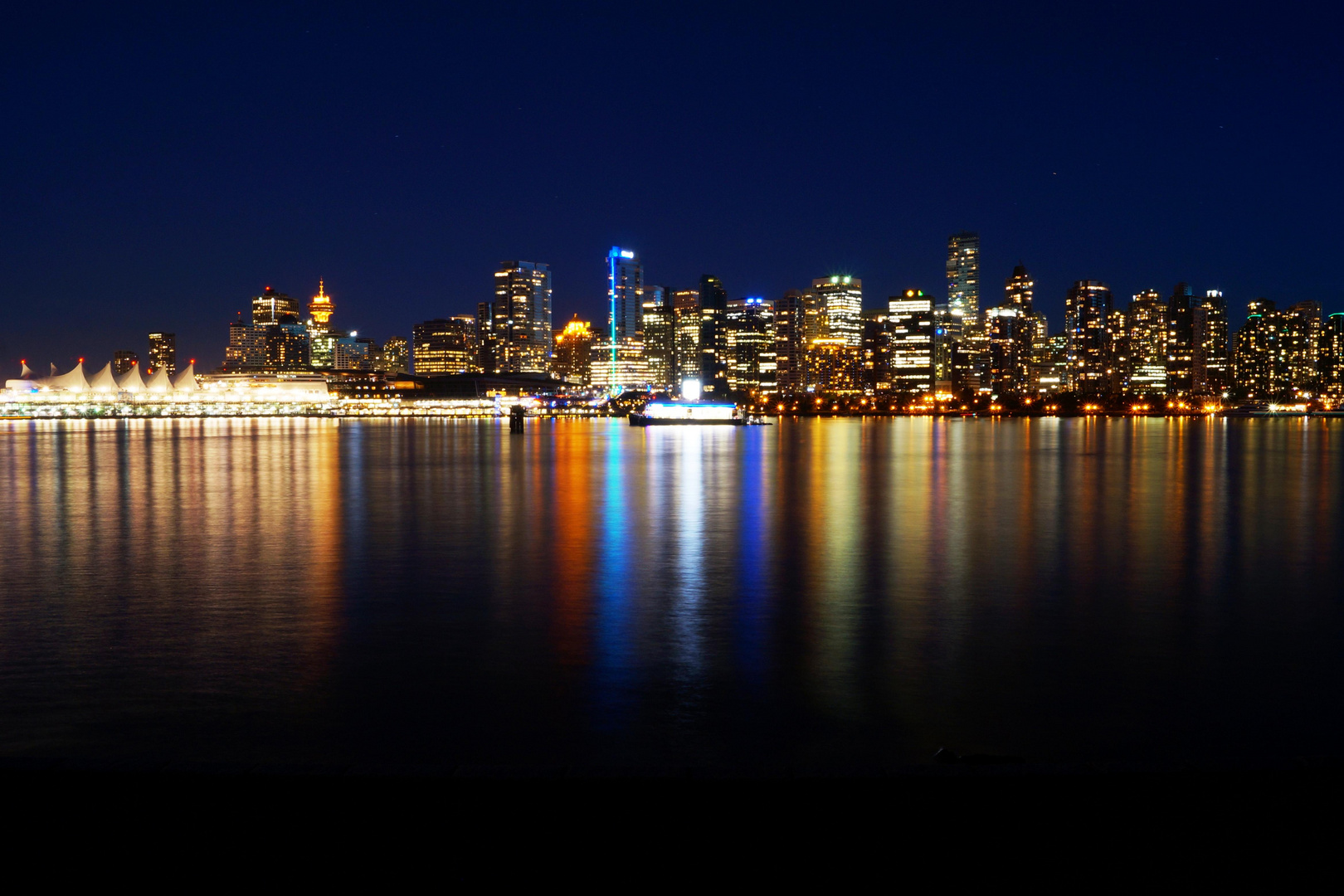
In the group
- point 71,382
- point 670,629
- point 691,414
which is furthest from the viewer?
point 71,382

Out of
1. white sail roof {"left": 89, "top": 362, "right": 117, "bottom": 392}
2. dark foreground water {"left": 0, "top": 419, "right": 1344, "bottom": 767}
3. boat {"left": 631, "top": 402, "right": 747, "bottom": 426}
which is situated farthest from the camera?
white sail roof {"left": 89, "top": 362, "right": 117, "bottom": 392}

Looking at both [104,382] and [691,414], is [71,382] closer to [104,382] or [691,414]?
[104,382]

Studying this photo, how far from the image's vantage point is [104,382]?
620 feet

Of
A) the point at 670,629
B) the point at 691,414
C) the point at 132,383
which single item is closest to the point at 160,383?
the point at 132,383

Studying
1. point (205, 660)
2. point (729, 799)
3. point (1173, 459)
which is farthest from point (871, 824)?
point (1173, 459)

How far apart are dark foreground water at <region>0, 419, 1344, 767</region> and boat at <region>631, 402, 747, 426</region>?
104m

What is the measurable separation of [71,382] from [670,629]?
20914 cm

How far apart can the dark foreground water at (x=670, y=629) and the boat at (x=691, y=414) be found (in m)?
104

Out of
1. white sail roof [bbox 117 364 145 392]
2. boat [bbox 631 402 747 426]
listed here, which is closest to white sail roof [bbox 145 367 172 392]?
white sail roof [bbox 117 364 145 392]

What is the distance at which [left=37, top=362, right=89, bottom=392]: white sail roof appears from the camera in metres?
188

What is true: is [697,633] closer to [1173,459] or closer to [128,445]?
[1173,459]

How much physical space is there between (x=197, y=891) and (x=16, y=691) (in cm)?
570

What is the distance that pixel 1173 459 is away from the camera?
48406 mm

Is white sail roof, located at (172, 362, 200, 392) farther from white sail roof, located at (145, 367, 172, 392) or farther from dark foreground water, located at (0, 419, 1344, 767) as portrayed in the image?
dark foreground water, located at (0, 419, 1344, 767)
